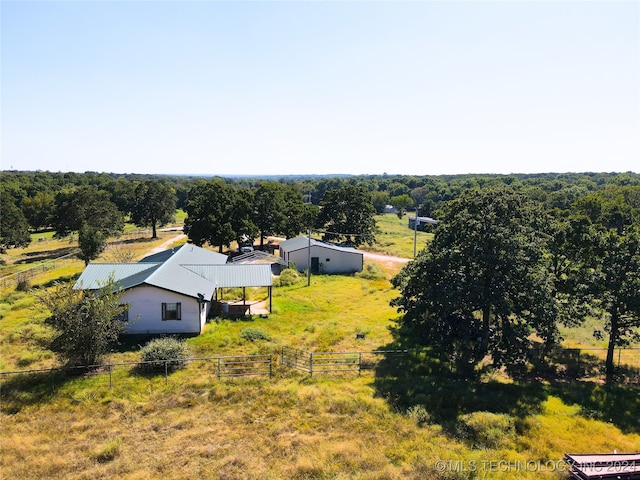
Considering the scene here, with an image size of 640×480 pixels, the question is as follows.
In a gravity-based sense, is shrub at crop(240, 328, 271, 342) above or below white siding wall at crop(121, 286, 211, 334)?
below

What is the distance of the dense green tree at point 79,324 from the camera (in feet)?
65.2

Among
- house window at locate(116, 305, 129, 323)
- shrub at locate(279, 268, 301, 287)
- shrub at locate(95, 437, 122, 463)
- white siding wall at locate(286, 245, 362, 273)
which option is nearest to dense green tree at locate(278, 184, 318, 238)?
white siding wall at locate(286, 245, 362, 273)

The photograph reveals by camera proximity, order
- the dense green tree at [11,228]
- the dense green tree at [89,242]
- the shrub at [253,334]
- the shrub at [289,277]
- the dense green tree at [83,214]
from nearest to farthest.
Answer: the shrub at [253,334] → the dense green tree at [89,242] → the shrub at [289,277] → the dense green tree at [11,228] → the dense green tree at [83,214]

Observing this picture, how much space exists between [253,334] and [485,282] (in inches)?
550

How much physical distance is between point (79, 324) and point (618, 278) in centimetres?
2743

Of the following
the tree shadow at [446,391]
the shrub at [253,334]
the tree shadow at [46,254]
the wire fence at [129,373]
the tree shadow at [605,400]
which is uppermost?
the shrub at [253,334]

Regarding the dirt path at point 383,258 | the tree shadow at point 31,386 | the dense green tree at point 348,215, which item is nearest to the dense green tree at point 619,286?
the tree shadow at point 31,386

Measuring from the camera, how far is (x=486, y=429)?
1599 centimetres

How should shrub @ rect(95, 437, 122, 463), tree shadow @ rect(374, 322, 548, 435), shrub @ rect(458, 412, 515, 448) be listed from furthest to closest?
tree shadow @ rect(374, 322, 548, 435) → shrub @ rect(458, 412, 515, 448) → shrub @ rect(95, 437, 122, 463)

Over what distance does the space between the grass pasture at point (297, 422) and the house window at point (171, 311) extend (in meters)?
2.64

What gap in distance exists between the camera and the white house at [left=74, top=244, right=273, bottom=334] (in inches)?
1011

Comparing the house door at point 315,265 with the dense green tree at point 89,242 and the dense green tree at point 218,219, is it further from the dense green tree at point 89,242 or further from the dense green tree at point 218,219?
the dense green tree at point 89,242

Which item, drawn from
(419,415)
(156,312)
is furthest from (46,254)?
(419,415)

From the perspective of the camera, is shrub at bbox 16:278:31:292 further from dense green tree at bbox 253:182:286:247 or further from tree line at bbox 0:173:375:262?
dense green tree at bbox 253:182:286:247
